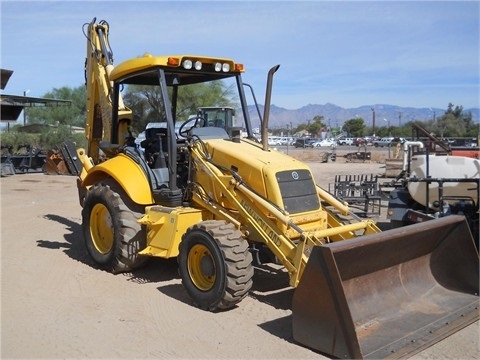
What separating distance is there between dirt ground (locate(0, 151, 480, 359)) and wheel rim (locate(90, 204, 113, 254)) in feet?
1.05

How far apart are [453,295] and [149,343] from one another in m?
3.12

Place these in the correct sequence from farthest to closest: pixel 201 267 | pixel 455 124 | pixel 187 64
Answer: pixel 455 124 → pixel 187 64 → pixel 201 267

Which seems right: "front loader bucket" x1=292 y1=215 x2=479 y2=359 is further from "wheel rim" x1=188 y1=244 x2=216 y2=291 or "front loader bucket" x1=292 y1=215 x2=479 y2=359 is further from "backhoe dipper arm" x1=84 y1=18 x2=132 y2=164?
"backhoe dipper arm" x1=84 y1=18 x2=132 y2=164

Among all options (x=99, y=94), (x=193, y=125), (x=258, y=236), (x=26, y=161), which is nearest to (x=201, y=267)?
(x=258, y=236)

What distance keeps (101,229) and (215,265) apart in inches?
101

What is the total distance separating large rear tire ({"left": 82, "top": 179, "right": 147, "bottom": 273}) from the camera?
6.61 meters

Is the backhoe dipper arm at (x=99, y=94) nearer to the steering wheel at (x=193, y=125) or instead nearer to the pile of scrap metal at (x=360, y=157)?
the steering wheel at (x=193, y=125)

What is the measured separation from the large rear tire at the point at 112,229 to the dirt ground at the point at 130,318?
0.20 meters

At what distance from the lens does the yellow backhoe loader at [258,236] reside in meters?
4.58

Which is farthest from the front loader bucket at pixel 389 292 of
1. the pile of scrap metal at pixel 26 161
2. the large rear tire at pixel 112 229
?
the pile of scrap metal at pixel 26 161

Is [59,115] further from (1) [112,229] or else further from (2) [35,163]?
(1) [112,229]

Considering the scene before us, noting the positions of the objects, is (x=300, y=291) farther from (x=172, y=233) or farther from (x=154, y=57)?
(x=154, y=57)

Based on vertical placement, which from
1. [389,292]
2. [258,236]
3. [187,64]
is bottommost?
[389,292]

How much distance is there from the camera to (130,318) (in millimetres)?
5332
